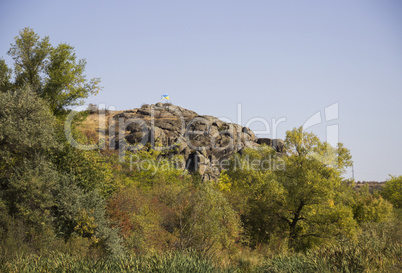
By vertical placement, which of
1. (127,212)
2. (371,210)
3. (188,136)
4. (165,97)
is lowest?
(371,210)

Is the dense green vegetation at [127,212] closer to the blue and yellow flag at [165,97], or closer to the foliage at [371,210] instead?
the foliage at [371,210]

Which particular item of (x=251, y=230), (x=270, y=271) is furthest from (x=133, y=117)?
(x=270, y=271)

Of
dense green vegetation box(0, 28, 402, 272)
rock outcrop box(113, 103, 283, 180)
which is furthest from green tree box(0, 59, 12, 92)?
rock outcrop box(113, 103, 283, 180)

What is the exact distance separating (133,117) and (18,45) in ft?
254

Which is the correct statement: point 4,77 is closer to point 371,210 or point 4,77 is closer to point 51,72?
point 51,72

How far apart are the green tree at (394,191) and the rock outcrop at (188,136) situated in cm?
3055

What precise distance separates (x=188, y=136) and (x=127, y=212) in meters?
70.8

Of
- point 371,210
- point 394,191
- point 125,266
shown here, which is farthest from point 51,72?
point 394,191

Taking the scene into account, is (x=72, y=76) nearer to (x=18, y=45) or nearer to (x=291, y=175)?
(x=18, y=45)

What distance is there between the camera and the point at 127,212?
90.4ft

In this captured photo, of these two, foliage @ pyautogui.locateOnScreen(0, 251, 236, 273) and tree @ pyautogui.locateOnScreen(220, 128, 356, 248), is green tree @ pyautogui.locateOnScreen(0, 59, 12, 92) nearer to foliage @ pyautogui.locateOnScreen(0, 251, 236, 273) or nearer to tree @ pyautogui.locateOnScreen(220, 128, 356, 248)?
foliage @ pyautogui.locateOnScreen(0, 251, 236, 273)

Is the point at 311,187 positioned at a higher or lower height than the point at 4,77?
lower

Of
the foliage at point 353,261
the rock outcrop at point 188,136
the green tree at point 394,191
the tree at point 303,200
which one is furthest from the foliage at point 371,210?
the rock outcrop at point 188,136

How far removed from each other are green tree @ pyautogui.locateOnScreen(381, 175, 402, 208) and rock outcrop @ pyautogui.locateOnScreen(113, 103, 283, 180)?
30.6 meters
